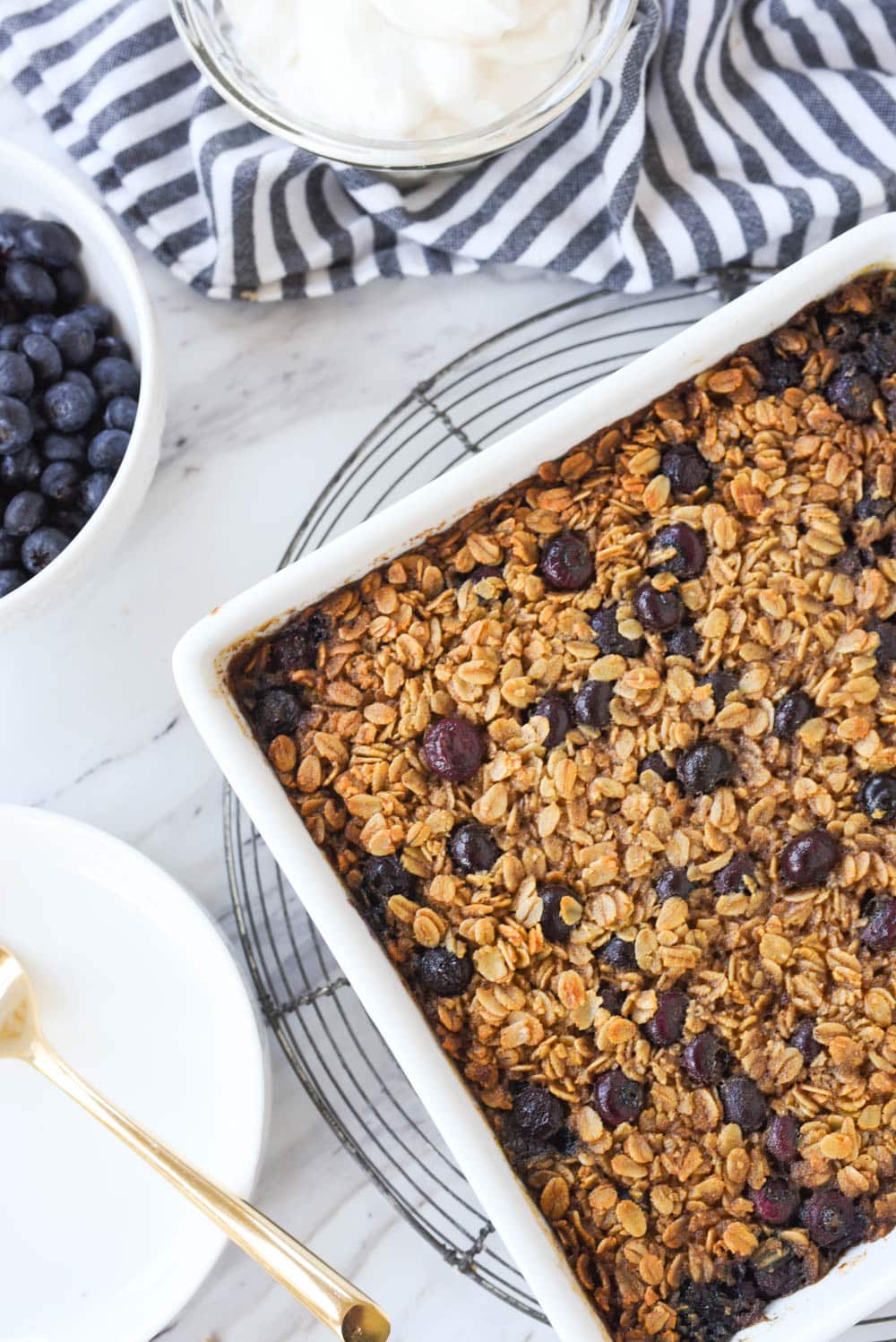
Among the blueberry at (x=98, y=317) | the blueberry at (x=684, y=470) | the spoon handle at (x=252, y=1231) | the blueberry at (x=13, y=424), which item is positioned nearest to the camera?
the spoon handle at (x=252, y=1231)

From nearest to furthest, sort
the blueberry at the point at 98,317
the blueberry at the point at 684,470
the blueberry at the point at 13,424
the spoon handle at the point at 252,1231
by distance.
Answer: the spoon handle at the point at 252,1231
the blueberry at the point at 684,470
the blueberry at the point at 13,424
the blueberry at the point at 98,317

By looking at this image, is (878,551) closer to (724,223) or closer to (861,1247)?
(724,223)

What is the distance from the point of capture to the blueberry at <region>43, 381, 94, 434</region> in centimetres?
153

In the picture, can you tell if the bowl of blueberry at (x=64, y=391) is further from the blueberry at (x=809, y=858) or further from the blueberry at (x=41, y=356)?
the blueberry at (x=809, y=858)

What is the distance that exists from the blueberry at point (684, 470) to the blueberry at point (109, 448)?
619 mm

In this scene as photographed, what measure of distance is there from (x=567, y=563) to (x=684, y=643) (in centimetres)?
14

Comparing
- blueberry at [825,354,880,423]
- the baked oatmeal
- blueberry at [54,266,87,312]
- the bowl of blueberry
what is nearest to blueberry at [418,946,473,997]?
the baked oatmeal

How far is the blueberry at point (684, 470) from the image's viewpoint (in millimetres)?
1369

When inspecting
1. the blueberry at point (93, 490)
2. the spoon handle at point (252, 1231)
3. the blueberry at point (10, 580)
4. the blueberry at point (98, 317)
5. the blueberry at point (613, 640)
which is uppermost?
the blueberry at point (98, 317)

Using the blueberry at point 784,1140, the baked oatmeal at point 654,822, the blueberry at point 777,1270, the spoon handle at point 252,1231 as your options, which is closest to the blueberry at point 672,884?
the baked oatmeal at point 654,822

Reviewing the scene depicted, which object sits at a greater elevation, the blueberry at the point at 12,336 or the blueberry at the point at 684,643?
the blueberry at the point at 12,336

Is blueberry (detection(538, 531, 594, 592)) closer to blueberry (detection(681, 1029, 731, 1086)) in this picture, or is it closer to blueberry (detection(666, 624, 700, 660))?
blueberry (detection(666, 624, 700, 660))

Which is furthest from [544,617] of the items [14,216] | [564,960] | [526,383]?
[14,216]

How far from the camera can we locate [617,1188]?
4.34ft
